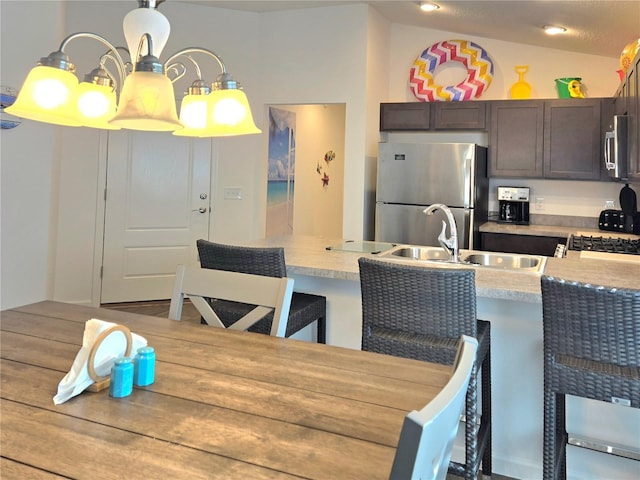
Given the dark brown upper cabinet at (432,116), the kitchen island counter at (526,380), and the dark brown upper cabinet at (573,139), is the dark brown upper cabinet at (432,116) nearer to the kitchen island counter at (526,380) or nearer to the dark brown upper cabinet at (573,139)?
the dark brown upper cabinet at (573,139)

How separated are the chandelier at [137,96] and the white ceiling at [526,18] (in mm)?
2806

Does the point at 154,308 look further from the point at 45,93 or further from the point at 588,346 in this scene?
the point at 588,346

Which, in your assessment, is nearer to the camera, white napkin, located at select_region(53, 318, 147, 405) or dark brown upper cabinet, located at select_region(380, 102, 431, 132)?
white napkin, located at select_region(53, 318, 147, 405)

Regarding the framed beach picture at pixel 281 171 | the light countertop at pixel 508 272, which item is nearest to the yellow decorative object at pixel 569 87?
the light countertop at pixel 508 272

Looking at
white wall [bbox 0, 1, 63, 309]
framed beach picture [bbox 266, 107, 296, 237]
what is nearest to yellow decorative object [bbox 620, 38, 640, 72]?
framed beach picture [bbox 266, 107, 296, 237]

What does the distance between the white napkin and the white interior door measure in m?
3.79

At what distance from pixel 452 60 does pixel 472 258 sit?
9.67 ft

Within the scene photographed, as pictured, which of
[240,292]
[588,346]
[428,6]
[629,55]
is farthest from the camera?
[428,6]

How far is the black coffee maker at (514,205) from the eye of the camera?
4.59 metres

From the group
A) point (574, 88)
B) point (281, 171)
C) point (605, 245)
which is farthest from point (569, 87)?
point (281, 171)

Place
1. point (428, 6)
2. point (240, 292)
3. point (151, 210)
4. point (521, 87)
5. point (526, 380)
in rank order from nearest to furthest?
point (240, 292) → point (526, 380) → point (428, 6) → point (521, 87) → point (151, 210)

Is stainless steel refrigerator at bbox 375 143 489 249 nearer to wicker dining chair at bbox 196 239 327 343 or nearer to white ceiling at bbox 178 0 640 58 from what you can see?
white ceiling at bbox 178 0 640 58

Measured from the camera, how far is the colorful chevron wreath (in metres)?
4.75

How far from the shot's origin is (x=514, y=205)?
15.3 ft
